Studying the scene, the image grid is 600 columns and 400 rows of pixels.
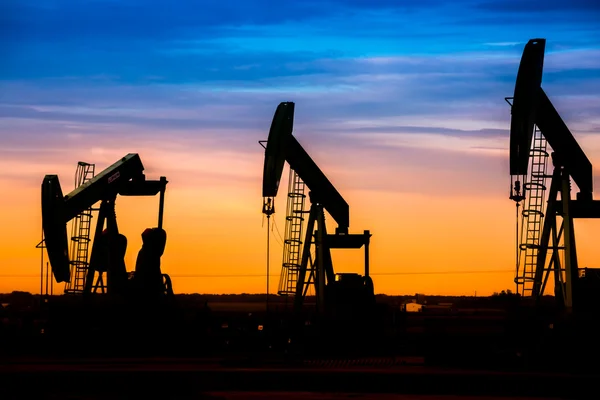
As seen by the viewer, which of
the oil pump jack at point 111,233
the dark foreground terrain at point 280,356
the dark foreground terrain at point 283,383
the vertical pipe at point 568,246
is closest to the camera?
the dark foreground terrain at point 283,383

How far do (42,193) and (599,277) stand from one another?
17.0m

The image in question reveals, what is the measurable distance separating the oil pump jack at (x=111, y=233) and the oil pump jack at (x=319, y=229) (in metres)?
4.06

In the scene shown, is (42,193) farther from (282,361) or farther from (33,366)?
(282,361)

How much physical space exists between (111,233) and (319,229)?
7.66 m

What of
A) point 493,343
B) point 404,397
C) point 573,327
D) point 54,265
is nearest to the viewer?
point 404,397

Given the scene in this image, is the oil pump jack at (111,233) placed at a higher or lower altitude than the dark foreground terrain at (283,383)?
higher

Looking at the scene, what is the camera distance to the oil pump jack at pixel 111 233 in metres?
36.9

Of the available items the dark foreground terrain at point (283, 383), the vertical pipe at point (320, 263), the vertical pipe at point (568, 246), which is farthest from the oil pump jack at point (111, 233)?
the vertical pipe at point (568, 246)

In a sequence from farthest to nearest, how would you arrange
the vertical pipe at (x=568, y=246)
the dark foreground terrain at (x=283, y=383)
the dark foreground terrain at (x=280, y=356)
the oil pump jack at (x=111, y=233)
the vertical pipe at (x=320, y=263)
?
1. the vertical pipe at (x=320, y=263)
2. the oil pump jack at (x=111, y=233)
3. the vertical pipe at (x=568, y=246)
4. the dark foreground terrain at (x=280, y=356)
5. the dark foreground terrain at (x=283, y=383)

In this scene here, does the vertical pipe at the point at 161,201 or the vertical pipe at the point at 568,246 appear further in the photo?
the vertical pipe at the point at 161,201

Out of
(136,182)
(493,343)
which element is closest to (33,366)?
(136,182)

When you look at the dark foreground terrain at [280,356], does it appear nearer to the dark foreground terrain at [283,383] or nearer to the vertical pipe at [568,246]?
the dark foreground terrain at [283,383]

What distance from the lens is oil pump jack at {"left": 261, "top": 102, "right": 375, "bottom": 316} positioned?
39.8 m

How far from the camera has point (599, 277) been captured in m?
33.8
